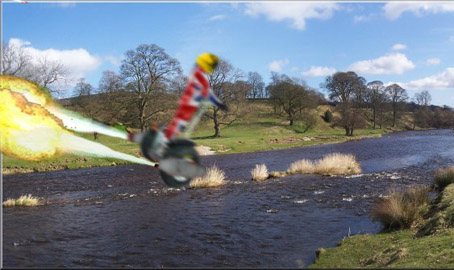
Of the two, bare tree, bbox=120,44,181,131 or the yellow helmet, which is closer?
the yellow helmet

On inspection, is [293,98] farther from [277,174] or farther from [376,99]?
[277,174]

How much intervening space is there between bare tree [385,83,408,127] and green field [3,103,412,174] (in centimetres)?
2165

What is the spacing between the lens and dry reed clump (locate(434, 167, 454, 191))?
867 inches

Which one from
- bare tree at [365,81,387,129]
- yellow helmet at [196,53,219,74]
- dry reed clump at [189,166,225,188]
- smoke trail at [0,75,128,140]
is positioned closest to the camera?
yellow helmet at [196,53,219,74]

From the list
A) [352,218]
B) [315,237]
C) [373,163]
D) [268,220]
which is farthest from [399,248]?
[373,163]

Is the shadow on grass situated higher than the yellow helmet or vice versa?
the yellow helmet

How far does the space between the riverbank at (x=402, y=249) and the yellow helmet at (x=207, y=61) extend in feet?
29.2

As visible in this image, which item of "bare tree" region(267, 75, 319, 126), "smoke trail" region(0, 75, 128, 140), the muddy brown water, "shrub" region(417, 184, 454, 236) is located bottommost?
the muddy brown water

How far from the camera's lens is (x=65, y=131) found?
532 centimetres

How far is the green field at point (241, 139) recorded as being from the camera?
115 feet

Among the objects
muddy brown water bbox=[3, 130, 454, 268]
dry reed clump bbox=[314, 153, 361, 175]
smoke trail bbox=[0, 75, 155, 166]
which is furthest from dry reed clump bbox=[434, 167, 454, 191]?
smoke trail bbox=[0, 75, 155, 166]

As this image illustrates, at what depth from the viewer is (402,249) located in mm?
10984

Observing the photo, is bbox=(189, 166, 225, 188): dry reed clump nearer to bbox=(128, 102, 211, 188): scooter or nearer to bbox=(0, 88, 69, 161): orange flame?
bbox=(0, 88, 69, 161): orange flame

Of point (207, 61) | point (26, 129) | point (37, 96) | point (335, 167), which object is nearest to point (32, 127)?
point (26, 129)
